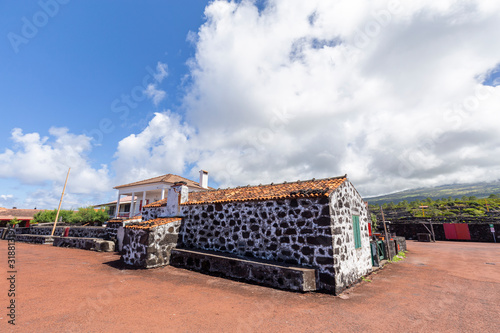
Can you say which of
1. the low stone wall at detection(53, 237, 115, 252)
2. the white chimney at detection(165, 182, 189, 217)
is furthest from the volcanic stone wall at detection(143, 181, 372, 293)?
the low stone wall at detection(53, 237, 115, 252)

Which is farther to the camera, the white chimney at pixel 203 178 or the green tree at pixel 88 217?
the green tree at pixel 88 217

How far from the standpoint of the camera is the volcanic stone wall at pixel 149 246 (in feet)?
29.7

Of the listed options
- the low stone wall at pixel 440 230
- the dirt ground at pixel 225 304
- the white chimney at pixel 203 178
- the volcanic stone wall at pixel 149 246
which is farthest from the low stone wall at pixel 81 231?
the low stone wall at pixel 440 230

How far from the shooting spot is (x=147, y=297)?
5836mm

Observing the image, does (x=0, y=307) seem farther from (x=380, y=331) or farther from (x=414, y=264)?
(x=414, y=264)

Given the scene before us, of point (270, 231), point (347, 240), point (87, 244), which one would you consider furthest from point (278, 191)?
point (87, 244)

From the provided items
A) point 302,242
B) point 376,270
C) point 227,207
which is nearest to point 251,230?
point 227,207

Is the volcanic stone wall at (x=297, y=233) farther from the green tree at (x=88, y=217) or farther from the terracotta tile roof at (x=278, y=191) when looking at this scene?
the green tree at (x=88, y=217)

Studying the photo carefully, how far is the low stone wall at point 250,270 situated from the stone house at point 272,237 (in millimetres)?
28

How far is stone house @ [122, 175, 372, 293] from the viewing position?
272 inches

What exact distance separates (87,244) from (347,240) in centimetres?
1487

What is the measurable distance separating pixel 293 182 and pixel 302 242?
3046 mm

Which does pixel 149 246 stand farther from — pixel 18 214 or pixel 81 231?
pixel 18 214

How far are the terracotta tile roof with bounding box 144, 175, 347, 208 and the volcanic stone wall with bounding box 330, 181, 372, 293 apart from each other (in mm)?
387
